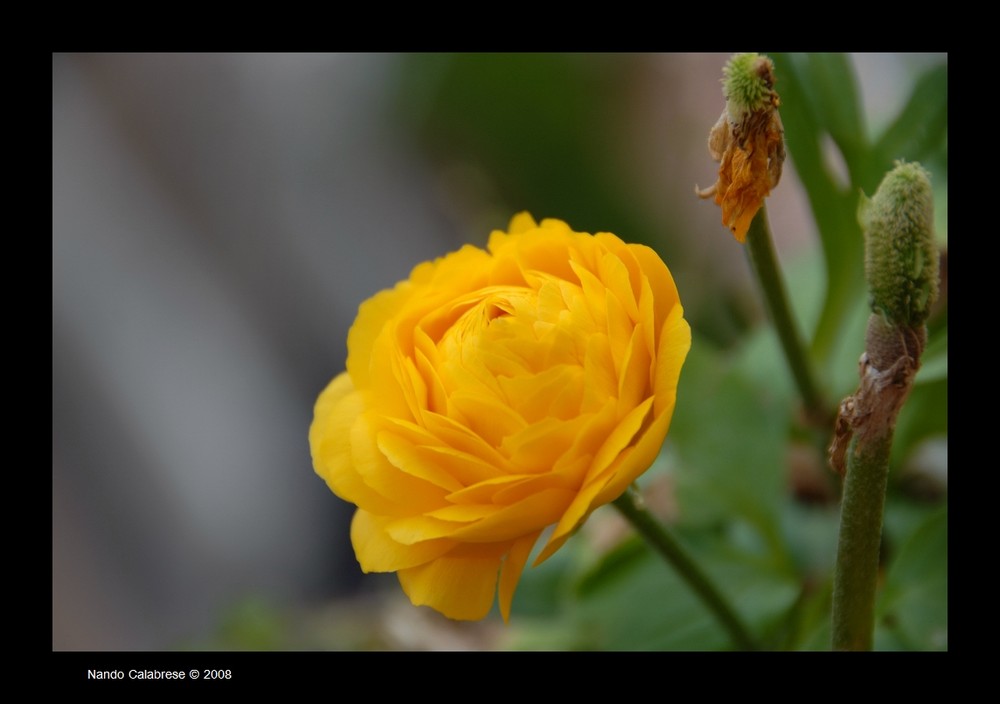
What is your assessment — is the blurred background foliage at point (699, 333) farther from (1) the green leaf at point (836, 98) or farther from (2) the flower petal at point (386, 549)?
(2) the flower petal at point (386, 549)

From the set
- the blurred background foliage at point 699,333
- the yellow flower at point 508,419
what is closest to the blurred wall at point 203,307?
the blurred background foliage at point 699,333

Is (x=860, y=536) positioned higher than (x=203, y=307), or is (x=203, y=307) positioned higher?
(x=203, y=307)

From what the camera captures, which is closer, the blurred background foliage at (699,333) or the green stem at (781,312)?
the green stem at (781,312)

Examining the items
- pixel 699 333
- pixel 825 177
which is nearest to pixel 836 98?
pixel 825 177

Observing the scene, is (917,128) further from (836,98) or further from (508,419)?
(508,419)

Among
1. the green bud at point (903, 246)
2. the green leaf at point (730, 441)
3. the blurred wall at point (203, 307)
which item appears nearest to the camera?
the green bud at point (903, 246)

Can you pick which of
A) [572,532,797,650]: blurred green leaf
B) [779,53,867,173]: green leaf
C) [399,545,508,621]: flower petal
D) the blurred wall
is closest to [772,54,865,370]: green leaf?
[779,53,867,173]: green leaf

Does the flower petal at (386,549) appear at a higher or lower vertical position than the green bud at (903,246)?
lower

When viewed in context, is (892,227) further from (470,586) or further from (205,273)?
(205,273)
